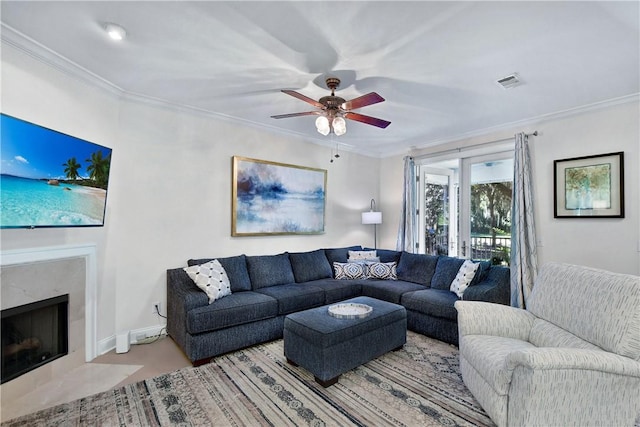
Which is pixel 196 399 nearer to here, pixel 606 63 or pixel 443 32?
pixel 443 32

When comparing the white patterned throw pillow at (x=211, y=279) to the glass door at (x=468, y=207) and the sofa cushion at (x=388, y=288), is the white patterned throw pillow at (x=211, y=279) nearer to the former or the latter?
the sofa cushion at (x=388, y=288)

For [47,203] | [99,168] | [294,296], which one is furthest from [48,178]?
[294,296]

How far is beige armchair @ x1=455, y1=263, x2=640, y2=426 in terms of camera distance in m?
1.70

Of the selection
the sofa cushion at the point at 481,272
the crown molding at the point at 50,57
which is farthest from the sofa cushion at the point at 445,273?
the crown molding at the point at 50,57

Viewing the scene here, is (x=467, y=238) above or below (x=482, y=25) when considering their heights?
below

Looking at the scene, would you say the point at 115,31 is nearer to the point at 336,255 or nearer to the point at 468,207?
the point at 336,255

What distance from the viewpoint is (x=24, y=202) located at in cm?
215

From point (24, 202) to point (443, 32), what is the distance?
3165 mm

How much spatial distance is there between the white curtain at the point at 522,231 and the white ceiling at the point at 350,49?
626 mm

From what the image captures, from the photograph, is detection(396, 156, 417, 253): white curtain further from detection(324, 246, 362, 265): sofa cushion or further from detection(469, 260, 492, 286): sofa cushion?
detection(469, 260, 492, 286): sofa cushion

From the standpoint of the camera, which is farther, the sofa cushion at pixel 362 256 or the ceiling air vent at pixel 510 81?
the sofa cushion at pixel 362 256

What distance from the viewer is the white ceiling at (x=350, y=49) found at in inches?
75.5

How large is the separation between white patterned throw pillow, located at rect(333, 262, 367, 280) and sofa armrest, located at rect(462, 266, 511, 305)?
1.51 metres

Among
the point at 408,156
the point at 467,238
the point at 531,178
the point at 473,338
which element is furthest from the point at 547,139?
the point at 473,338
